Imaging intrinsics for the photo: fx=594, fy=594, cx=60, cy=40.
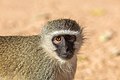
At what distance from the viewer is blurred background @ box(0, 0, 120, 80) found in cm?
887

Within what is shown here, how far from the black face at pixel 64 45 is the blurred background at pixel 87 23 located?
1841mm

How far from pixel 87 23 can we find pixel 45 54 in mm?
3737

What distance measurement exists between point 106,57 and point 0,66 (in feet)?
8.56

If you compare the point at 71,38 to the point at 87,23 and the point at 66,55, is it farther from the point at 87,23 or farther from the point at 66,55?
the point at 87,23

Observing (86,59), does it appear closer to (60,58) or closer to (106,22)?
(106,22)

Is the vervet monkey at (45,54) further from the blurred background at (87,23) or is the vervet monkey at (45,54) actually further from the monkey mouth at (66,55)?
the blurred background at (87,23)

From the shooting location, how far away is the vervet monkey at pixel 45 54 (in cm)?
659

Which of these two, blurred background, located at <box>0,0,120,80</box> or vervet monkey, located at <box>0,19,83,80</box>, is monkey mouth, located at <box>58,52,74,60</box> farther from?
blurred background, located at <box>0,0,120,80</box>

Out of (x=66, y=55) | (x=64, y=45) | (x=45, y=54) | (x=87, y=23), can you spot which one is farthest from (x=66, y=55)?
(x=87, y=23)

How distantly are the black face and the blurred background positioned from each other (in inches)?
72.5

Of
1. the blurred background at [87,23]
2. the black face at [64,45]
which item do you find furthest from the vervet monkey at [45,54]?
the blurred background at [87,23]

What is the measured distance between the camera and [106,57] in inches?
360

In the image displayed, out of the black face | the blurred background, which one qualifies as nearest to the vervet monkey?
the black face

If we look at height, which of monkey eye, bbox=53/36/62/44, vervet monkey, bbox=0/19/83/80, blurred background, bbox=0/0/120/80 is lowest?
blurred background, bbox=0/0/120/80
